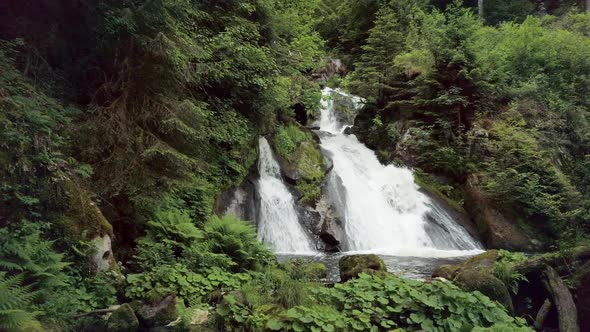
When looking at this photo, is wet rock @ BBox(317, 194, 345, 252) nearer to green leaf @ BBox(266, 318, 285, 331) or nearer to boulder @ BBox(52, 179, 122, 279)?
green leaf @ BBox(266, 318, 285, 331)

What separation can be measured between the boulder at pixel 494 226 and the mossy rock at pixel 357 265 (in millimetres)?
6885

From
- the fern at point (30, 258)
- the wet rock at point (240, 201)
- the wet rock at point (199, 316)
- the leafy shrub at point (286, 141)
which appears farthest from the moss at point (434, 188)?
the fern at point (30, 258)

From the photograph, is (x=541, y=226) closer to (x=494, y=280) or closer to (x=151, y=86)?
(x=494, y=280)

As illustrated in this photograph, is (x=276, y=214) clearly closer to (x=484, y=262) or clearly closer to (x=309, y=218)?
(x=309, y=218)

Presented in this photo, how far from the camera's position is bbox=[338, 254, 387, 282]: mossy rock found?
654cm

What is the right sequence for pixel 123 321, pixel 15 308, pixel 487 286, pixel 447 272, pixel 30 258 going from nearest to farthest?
pixel 15 308 → pixel 30 258 → pixel 123 321 → pixel 487 286 → pixel 447 272

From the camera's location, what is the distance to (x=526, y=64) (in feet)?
52.8

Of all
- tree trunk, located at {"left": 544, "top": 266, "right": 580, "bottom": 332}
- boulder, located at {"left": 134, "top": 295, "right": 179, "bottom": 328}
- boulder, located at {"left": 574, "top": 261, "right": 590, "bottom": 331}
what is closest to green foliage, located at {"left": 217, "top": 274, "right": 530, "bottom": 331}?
boulder, located at {"left": 134, "top": 295, "right": 179, "bottom": 328}

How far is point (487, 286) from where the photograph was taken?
5.85 m

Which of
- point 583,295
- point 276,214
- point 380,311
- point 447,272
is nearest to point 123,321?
point 380,311

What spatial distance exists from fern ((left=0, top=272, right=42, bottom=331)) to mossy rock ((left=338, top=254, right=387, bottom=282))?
438 cm

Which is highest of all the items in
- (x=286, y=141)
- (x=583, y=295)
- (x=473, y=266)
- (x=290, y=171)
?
(x=286, y=141)

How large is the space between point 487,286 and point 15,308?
5822 mm

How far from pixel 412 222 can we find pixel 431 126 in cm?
455
